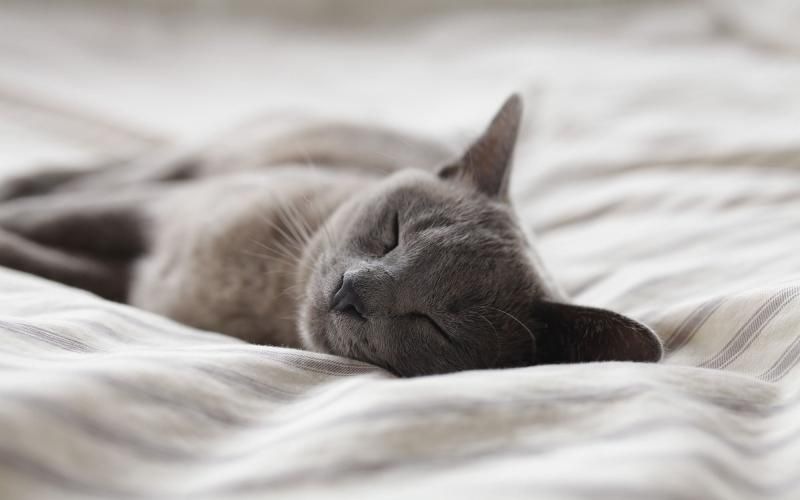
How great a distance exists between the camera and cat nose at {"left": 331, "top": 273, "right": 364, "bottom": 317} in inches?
39.1

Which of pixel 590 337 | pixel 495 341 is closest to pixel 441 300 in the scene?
pixel 495 341

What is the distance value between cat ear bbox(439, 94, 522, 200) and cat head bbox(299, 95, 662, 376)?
95 mm

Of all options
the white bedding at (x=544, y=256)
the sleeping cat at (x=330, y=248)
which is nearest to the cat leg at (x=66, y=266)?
the sleeping cat at (x=330, y=248)

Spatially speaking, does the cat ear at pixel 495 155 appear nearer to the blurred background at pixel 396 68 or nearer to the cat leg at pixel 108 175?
the blurred background at pixel 396 68

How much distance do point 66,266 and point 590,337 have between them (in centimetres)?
91

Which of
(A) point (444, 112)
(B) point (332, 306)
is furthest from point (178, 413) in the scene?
(A) point (444, 112)

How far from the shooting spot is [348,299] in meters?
1.00

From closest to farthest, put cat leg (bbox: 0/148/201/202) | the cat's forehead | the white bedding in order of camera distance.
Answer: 1. the white bedding
2. the cat's forehead
3. cat leg (bbox: 0/148/201/202)

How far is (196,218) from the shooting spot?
1.42 meters

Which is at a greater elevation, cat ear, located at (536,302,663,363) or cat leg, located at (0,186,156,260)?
cat leg, located at (0,186,156,260)

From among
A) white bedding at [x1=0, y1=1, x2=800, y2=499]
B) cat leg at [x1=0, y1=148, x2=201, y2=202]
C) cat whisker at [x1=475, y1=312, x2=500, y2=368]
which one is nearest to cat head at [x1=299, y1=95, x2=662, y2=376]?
cat whisker at [x1=475, y1=312, x2=500, y2=368]

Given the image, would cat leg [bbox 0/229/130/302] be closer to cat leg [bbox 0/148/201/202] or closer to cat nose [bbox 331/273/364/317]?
cat leg [bbox 0/148/201/202]

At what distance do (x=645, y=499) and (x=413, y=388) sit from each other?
209 mm

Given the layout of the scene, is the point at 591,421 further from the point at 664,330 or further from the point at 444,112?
the point at 444,112
